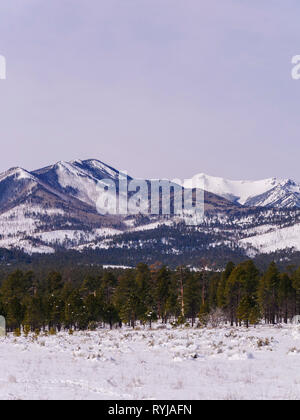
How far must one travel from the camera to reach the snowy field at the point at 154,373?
13984 millimetres

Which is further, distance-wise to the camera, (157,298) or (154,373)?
(157,298)

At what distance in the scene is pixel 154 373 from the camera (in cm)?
1827

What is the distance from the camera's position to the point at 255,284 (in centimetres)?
6338

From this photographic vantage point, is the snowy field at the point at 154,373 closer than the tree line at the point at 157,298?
Yes

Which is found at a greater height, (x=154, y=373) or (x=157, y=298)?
(x=154, y=373)

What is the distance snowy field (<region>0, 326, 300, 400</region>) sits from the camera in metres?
14.0

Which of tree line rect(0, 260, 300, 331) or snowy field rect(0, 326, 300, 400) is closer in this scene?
snowy field rect(0, 326, 300, 400)

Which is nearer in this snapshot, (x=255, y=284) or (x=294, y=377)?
(x=294, y=377)
